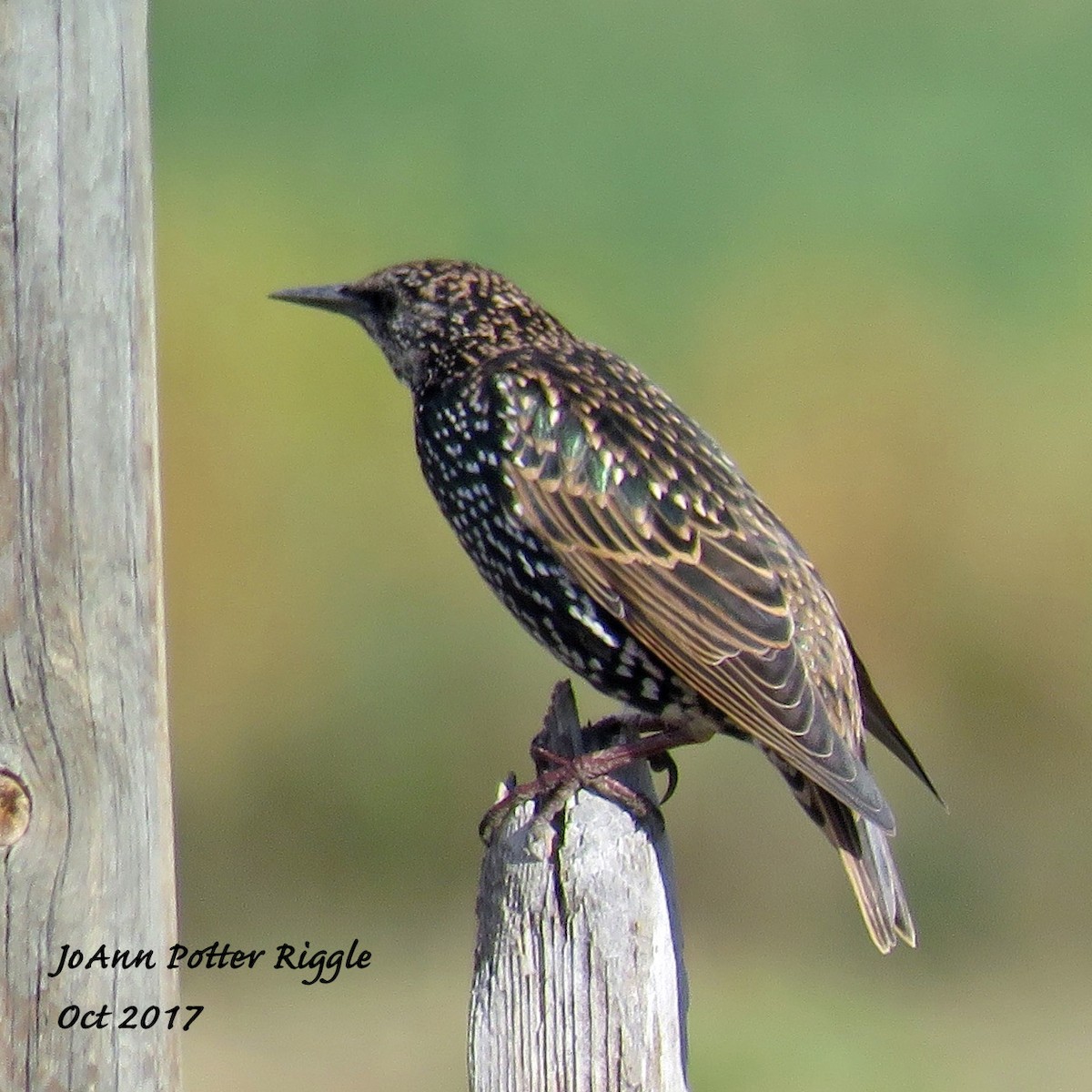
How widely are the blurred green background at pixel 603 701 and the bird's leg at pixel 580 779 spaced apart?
116 inches

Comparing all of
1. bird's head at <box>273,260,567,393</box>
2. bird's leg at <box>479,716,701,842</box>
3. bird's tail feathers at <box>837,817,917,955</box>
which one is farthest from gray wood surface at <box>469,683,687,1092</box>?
bird's head at <box>273,260,567,393</box>

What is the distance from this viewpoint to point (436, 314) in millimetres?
4285

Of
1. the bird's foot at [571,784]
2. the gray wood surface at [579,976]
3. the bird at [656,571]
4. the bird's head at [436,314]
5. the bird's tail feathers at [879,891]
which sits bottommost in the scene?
the gray wood surface at [579,976]

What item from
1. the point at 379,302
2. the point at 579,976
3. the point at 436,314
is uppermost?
Result: the point at 379,302

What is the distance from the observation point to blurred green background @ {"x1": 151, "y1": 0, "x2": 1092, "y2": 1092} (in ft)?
22.6

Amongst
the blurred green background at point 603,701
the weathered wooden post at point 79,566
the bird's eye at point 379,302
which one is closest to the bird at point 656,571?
the bird's eye at point 379,302

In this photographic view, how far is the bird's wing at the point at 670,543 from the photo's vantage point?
3582 mm

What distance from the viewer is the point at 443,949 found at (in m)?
7.25

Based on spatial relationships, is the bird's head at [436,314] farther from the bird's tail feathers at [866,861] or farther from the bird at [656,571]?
the bird's tail feathers at [866,861]

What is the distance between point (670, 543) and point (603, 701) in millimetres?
2750

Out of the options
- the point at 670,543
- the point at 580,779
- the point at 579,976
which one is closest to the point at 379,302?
the point at 670,543

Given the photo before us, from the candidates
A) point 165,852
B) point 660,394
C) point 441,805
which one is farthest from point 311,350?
point 165,852

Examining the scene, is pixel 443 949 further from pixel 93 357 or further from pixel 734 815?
pixel 93 357

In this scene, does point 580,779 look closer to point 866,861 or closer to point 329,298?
point 866,861
